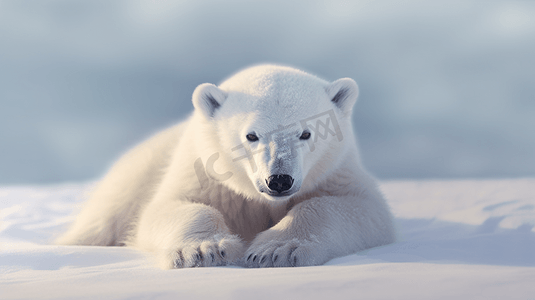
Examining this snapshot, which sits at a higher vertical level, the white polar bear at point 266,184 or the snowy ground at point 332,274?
the white polar bear at point 266,184

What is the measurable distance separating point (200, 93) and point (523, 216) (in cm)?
295

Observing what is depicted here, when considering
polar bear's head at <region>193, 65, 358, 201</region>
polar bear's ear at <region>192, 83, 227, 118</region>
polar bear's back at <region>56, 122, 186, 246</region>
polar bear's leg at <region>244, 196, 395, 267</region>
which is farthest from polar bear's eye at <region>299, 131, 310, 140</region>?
polar bear's back at <region>56, 122, 186, 246</region>

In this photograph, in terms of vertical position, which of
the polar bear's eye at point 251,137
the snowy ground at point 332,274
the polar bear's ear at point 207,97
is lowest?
the snowy ground at point 332,274

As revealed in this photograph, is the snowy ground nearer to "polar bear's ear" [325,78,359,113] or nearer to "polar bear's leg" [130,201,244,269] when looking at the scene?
"polar bear's leg" [130,201,244,269]

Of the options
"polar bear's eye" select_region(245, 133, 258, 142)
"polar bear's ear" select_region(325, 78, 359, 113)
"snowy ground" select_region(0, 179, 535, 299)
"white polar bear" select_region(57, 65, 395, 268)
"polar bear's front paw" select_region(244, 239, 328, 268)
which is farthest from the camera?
"polar bear's ear" select_region(325, 78, 359, 113)

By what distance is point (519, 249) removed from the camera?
2389 millimetres

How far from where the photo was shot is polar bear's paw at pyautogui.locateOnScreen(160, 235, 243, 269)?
2199mm

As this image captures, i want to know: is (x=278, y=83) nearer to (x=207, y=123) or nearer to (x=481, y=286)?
(x=207, y=123)

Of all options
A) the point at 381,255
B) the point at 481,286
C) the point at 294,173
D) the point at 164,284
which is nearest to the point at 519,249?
the point at 381,255

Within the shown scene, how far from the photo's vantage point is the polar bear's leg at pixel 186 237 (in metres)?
2.22

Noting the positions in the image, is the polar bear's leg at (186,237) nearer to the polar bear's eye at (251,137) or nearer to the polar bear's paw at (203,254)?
the polar bear's paw at (203,254)

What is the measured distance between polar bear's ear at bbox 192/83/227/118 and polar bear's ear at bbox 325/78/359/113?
74cm

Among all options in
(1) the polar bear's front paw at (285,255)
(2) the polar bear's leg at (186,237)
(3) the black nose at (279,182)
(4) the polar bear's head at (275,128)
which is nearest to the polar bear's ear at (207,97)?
(4) the polar bear's head at (275,128)

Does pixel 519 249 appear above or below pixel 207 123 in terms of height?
below
